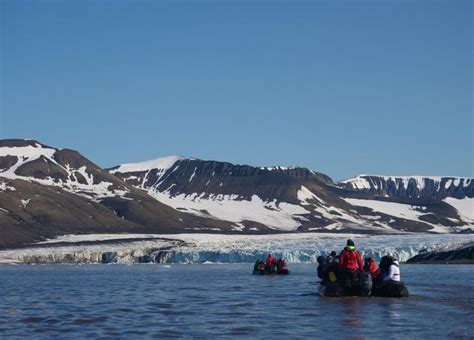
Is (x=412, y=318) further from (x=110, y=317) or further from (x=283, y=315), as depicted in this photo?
(x=110, y=317)

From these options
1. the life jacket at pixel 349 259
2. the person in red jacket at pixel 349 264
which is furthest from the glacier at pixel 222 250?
the life jacket at pixel 349 259

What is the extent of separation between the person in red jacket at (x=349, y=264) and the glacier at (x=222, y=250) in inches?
3078

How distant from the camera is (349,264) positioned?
34125mm

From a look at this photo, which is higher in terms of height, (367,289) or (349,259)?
(349,259)

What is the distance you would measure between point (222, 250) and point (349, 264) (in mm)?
101482

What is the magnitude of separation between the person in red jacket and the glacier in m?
78.2

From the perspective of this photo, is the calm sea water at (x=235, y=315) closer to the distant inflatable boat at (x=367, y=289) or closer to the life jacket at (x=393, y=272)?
the distant inflatable boat at (x=367, y=289)

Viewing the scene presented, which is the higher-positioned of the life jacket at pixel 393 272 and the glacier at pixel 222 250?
the glacier at pixel 222 250

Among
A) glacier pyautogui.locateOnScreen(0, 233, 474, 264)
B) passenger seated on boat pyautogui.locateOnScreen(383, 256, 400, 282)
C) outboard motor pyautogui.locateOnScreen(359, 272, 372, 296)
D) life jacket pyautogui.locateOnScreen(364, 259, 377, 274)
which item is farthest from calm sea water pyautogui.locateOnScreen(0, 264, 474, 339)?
glacier pyautogui.locateOnScreen(0, 233, 474, 264)

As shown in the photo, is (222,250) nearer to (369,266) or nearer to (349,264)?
(369,266)

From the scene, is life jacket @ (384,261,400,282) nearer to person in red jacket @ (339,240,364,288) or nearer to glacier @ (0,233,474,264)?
person in red jacket @ (339,240,364,288)

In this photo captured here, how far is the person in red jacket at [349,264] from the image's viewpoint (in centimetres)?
3397

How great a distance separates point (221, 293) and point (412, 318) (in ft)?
50.5

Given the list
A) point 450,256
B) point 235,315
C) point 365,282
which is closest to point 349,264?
point 365,282
